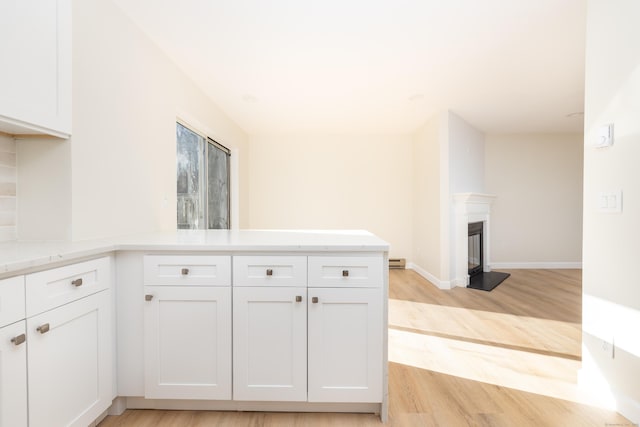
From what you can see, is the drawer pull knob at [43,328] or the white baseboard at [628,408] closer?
the drawer pull knob at [43,328]

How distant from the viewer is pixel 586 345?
5.99 feet

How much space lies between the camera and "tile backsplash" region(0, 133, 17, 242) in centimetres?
158

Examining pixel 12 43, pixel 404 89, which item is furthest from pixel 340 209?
pixel 12 43

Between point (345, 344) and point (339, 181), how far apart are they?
4.41 meters

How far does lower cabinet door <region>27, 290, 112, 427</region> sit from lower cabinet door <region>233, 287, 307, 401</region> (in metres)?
0.61

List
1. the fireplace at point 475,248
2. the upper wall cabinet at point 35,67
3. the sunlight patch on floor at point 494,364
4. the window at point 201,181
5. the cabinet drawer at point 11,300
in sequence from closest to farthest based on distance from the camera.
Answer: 1. the cabinet drawer at point 11,300
2. the upper wall cabinet at point 35,67
3. the sunlight patch on floor at point 494,364
4. the window at point 201,181
5. the fireplace at point 475,248

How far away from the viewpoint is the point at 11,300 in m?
1.07

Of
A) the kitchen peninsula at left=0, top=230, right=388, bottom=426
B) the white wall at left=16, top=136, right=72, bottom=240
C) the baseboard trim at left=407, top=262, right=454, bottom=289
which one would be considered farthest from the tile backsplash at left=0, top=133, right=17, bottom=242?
the baseboard trim at left=407, top=262, right=454, bottom=289

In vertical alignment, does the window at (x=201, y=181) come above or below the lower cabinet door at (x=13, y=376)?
above

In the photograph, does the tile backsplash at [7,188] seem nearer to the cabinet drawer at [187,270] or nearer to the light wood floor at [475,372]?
the cabinet drawer at [187,270]

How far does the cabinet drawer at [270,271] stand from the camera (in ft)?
5.10

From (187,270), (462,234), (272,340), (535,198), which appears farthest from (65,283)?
(535,198)

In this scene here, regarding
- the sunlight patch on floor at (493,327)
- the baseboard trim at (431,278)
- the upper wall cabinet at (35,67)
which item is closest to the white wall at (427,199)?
the baseboard trim at (431,278)

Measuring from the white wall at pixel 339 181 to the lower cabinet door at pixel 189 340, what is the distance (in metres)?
4.22
